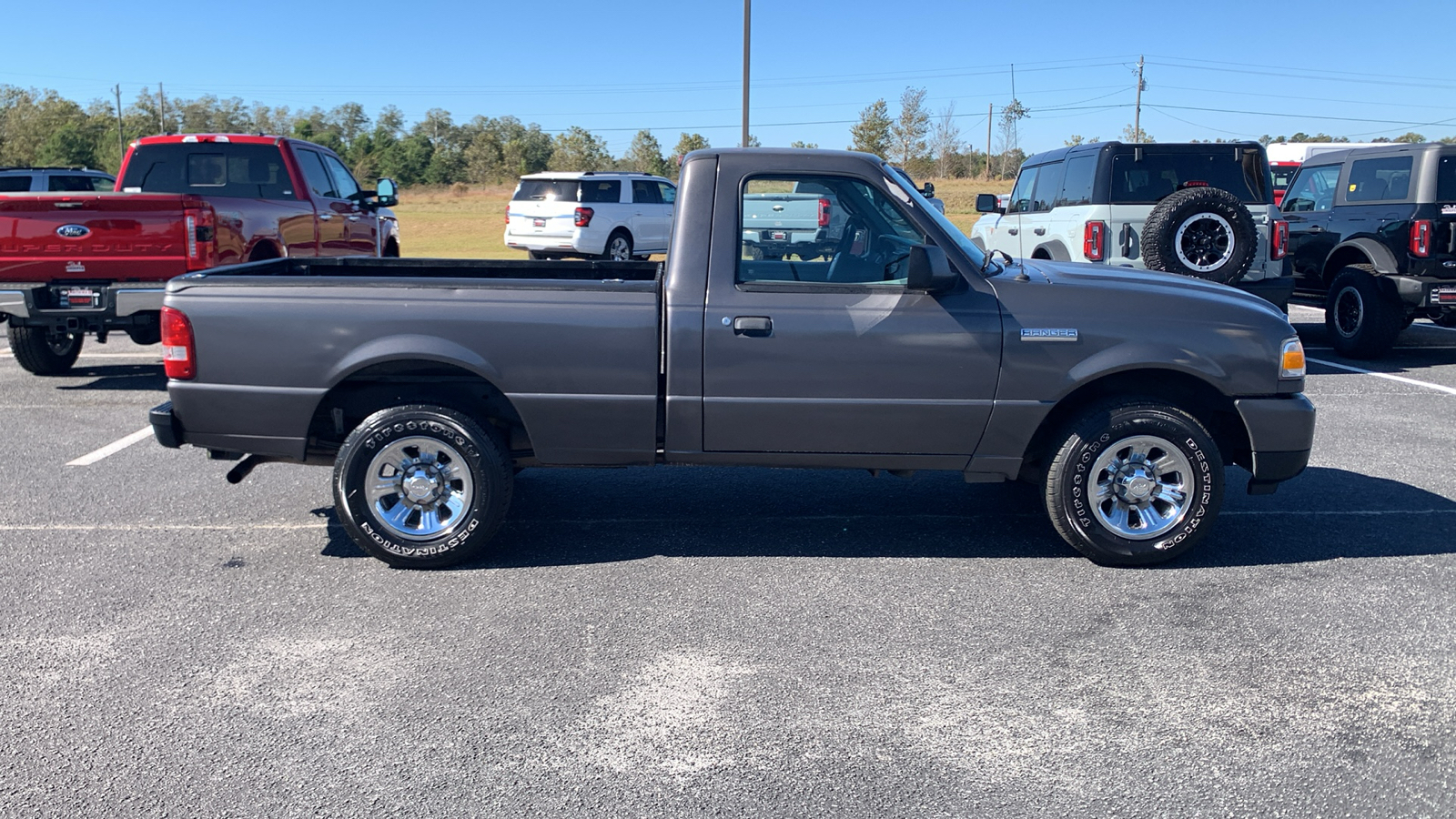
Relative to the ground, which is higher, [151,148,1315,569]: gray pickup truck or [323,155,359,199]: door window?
[323,155,359,199]: door window

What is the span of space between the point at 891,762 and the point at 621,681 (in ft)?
3.41

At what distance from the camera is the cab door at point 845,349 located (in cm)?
502

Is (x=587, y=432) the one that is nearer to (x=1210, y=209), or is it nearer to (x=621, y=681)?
(x=621, y=681)

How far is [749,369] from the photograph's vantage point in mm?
5031

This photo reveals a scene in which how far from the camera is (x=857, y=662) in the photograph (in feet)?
13.6

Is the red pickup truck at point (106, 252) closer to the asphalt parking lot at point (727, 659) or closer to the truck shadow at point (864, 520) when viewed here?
the asphalt parking lot at point (727, 659)

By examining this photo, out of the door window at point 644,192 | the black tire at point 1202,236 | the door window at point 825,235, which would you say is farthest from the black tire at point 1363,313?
the door window at point 644,192

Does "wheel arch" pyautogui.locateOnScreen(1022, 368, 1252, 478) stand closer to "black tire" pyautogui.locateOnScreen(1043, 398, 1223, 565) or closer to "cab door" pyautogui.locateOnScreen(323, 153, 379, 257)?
"black tire" pyautogui.locateOnScreen(1043, 398, 1223, 565)

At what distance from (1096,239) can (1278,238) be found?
5.48ft

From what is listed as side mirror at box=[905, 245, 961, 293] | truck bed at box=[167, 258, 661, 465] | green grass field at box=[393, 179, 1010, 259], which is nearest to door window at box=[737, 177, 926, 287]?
side mirror at box=[905, 245, 961, 293]

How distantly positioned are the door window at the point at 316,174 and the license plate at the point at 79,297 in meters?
2.74

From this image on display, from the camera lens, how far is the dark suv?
10.9m

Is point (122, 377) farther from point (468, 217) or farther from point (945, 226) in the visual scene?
point (468, 217)

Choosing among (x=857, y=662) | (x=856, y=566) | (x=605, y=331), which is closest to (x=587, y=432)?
(x=605, y=331)
